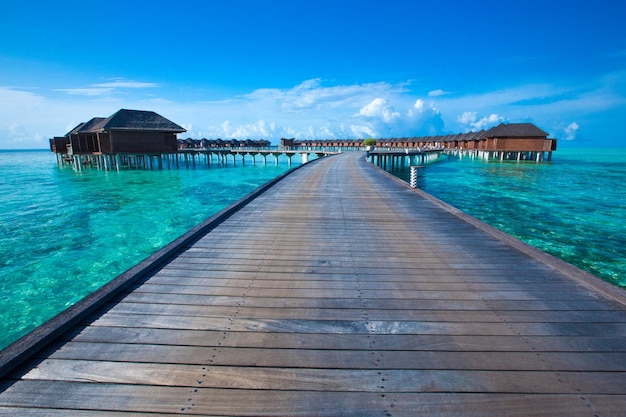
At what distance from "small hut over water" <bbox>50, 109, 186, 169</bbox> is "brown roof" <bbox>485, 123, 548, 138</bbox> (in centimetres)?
5127

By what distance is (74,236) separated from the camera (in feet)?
43.9

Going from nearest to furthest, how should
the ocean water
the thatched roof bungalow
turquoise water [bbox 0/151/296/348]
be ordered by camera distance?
1. turquoise water [bbox 0/151/296/348]
2. the ocean water
3. the thatched roof bungalow

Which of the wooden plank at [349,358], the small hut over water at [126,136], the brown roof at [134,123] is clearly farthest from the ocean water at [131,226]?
the brown roof at [134,123]

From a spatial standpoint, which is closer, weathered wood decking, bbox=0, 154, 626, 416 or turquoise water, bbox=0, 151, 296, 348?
weathered wood decking, bbox=0, 154, 626, 416

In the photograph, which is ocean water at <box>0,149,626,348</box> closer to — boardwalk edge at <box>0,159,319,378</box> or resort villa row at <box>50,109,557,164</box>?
boardwalk edge at <box>0,159,319,378</box>

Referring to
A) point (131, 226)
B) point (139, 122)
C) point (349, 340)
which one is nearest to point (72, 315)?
point (349, 340)

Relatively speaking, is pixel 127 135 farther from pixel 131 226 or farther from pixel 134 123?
pixel 131 226

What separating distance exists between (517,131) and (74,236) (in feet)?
205

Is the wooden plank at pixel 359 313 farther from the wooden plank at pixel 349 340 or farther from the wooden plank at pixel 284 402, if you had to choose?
the wooden plank at pixel 284 402

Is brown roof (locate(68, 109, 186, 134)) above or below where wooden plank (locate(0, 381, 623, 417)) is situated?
above

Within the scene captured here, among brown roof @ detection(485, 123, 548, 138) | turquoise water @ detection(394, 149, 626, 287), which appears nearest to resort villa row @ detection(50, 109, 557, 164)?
brown roof @ detection(485, 123, 548, 138)

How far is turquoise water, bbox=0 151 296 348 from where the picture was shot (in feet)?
27.7

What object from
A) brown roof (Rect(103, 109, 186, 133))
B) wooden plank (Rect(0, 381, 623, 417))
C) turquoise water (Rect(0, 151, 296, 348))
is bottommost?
turquoise water (Rect(0, 151, 296, 348))

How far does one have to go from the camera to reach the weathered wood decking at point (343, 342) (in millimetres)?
2381
